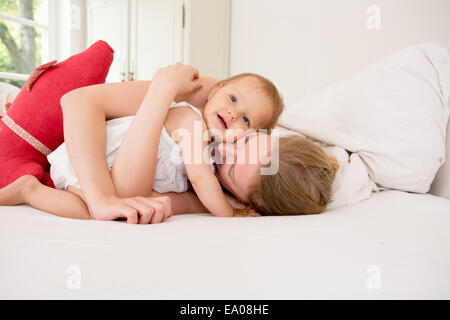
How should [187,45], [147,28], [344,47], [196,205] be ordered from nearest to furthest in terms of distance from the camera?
[196,205]
[344,47]
[187,45]
[147,28]

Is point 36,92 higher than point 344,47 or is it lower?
lower

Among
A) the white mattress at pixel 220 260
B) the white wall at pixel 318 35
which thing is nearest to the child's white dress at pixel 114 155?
the white mattress at pixel 220 260

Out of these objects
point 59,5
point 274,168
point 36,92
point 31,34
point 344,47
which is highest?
point 59,5

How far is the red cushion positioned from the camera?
0.89 m

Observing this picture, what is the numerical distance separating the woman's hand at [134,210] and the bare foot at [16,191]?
245mm

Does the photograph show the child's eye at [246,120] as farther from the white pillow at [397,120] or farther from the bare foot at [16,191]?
the bare foot at [16,191]

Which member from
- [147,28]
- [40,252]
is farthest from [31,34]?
[40,252]

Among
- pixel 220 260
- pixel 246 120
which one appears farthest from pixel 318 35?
pixel 220 260

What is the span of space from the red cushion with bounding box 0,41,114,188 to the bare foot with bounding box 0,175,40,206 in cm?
5

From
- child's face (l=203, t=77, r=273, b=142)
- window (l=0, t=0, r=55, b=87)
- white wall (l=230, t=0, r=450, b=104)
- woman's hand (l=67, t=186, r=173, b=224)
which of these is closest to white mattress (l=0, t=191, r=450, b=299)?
woman's hand (l=67, t=186, r=173, b=224)

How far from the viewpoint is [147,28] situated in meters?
2.97
